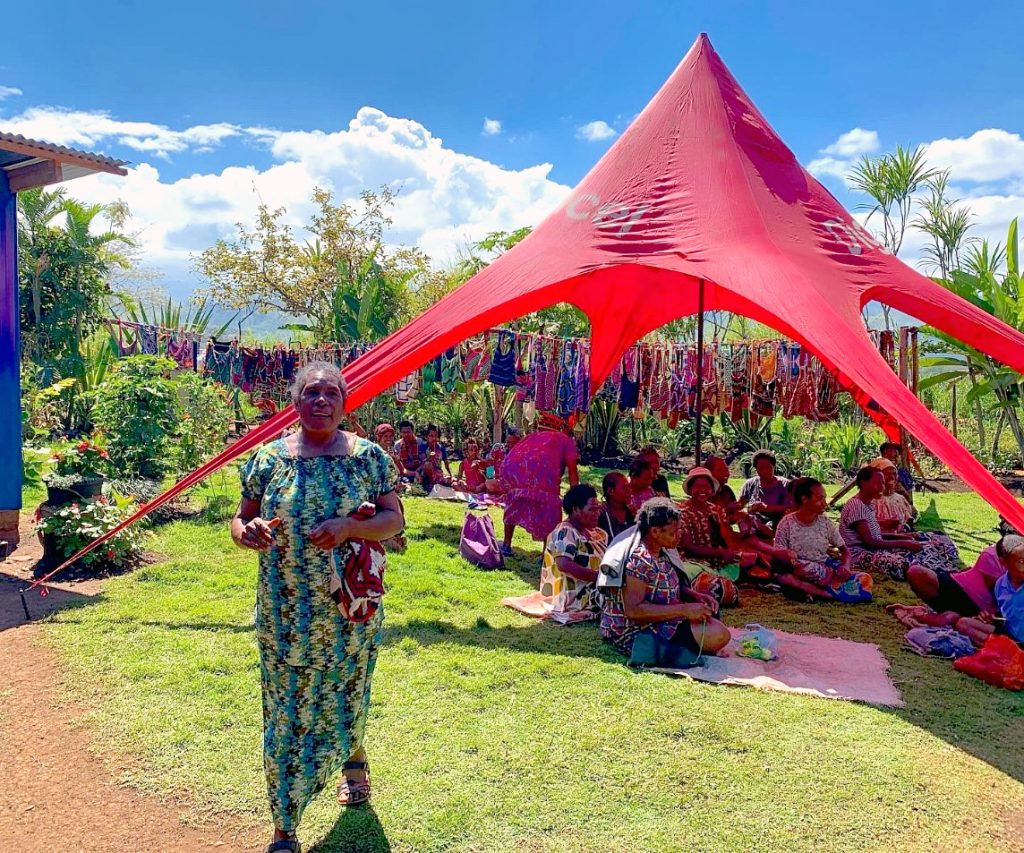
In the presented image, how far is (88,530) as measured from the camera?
18.3 feet

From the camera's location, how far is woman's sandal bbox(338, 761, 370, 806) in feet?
9.03

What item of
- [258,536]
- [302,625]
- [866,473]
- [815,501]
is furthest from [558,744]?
[866,473]

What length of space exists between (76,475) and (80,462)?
0.11 meters

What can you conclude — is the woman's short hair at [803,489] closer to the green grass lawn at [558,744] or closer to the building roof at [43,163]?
the green grass lawn at [558,744]

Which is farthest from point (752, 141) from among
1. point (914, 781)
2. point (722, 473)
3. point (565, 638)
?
point (914, 781)

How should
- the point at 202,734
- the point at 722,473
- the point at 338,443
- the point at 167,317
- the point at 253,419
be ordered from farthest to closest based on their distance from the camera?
the point at 167,317, the point at 253,419, the point at 722,473, the point at 202,734, the point at 338,443

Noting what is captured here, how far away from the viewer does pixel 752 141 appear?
5953 mm

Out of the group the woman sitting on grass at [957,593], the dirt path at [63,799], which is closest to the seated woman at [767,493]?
the woman sitting on grass at [957,593]

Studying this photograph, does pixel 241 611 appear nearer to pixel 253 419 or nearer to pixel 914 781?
pixel 914 781

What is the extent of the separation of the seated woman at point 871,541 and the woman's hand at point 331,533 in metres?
4.90

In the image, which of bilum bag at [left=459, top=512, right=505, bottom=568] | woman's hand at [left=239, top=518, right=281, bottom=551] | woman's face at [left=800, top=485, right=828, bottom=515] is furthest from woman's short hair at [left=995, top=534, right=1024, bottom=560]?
woman's hand at [left=239, top=518, right=281, bottom=551]

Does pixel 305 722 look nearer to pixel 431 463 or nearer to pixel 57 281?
pixel 431 463

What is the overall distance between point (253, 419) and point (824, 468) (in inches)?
364

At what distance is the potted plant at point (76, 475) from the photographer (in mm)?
5695
